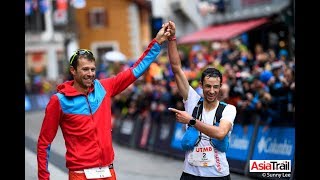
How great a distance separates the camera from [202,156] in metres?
5.03

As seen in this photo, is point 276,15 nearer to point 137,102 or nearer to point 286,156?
point 137,102

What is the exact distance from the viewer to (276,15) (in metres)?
22.7

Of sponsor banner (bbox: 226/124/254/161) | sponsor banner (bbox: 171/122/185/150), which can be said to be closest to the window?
sponsor banner (bbox: 171/122/185/150)

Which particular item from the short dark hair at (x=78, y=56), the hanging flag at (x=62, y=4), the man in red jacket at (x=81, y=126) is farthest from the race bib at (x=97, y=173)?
the hanging flag at (x=62, y=4)

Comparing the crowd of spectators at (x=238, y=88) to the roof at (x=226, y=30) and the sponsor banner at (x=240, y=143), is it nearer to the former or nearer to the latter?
the sponsor banner at (x=240, y=143)

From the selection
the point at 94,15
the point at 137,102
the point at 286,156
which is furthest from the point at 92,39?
the point at 286,156

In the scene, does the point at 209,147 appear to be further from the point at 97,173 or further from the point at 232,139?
the point at 232,139

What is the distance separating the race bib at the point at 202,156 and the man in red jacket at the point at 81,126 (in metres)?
0.73

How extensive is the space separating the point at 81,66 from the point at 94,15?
41.2m

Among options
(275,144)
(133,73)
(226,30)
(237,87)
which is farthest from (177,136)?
(226,30)

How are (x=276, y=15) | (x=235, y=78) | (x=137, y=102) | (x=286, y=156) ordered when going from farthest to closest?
1. (x=276, y=15)
2. (x=137, y=102)
3. (x=235, y=78)
4. (x=286, y=156)

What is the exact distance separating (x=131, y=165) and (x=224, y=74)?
9.62 feet

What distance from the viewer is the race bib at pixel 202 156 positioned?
5.02 m
